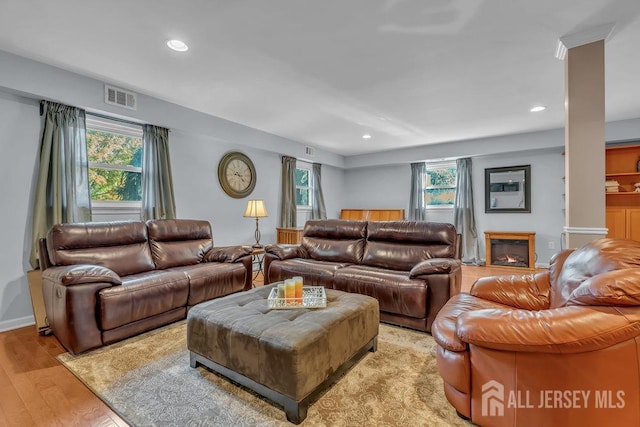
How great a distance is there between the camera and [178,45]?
2.45 metres

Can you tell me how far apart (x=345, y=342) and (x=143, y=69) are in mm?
3134

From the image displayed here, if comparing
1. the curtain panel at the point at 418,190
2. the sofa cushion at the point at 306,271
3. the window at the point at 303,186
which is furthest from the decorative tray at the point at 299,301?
the curtain panel at the point at 418,190

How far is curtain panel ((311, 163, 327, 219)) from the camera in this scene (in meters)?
6.65

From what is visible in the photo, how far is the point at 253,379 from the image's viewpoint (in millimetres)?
1606

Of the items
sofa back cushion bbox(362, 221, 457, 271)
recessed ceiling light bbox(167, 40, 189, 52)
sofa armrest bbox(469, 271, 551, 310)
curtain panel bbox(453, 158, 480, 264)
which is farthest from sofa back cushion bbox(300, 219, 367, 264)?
curtain panel bbox(453, 158, 480, 264)

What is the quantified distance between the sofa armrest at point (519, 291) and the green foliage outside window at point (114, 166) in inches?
158

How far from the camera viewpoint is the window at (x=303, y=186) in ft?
21.0

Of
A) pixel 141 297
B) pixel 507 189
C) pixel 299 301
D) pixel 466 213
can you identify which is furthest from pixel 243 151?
pixel 507 189

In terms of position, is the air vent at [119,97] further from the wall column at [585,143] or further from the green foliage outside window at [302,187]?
the wall column at [585,143]

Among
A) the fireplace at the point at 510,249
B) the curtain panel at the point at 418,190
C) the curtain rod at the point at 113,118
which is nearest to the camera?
the curtain rod at the point at 113,118

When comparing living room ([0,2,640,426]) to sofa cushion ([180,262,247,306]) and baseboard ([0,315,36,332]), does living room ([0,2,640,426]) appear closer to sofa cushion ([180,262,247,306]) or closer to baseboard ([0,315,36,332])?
baseboard ([0,315,36,332])

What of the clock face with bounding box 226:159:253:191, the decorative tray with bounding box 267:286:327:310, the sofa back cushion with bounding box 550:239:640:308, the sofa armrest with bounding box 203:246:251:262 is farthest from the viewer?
the clock face with bounding box 226:159:253:191

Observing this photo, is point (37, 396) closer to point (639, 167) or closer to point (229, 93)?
point (229, 93)

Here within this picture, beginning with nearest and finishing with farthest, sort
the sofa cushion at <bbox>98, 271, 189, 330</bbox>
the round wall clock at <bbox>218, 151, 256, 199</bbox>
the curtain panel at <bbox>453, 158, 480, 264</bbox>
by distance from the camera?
the sofa cushion at <bbox>98, 271, 189, 330</bbox> < the round wall clock at <bbox>218, 151, 256, 199</bbox> < the curtain panel at <bbox>453, 158, 480, 264</bbox>
